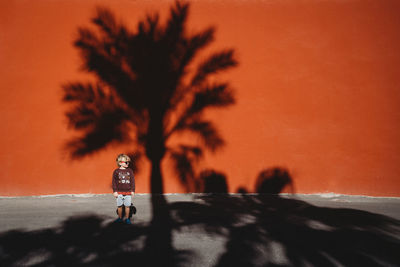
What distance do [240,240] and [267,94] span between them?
4171mm

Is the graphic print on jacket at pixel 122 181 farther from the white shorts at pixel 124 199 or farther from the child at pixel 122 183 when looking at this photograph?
the white shorts at pixel 124 199

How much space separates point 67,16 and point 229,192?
6118 millimetres

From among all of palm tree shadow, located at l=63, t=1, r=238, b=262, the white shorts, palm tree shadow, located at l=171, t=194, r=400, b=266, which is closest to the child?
the white shorts

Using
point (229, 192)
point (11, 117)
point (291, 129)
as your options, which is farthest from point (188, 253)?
point (11, 117)

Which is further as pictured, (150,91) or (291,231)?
(150,91)

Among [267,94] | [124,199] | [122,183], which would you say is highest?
[267,94]

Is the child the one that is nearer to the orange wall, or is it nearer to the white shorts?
the white shorts

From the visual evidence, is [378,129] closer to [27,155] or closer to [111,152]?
[111,152]

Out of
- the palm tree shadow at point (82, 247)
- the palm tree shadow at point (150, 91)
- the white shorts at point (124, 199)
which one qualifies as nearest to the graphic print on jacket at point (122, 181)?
the white shorts at point (124, 199)

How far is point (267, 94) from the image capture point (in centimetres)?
684

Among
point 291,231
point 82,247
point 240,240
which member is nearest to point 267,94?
point 291,231

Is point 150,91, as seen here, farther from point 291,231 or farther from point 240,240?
point 291,231

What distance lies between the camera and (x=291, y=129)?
6.79 m

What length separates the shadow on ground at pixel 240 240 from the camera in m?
3.13
